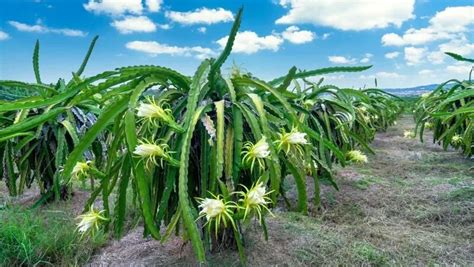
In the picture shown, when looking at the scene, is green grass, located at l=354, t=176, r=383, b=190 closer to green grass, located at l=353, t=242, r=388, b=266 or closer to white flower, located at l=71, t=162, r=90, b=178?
green grass, located at l=353, t=242, r=388, b=266

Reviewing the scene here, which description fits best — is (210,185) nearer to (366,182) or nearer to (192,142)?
(192,142)

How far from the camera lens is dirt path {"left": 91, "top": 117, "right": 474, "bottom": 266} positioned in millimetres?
1645

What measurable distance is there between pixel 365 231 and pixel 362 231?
13 millimetres

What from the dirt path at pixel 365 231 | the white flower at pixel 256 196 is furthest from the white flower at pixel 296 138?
the dirt path at pixel 365 231

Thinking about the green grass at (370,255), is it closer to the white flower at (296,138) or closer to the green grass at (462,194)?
the white flower at (296,138)

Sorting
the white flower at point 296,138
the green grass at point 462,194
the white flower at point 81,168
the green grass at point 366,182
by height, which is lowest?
the green grass at point 462,194

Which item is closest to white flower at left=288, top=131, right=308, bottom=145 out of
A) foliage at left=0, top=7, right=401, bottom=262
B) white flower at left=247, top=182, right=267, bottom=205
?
foliage at left=0, top=7, right=401, bottom=262

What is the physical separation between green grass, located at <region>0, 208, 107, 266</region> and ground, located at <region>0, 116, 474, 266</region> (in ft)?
0.22

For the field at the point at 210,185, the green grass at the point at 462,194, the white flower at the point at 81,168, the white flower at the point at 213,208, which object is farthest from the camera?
the green grass at the point at 462,194

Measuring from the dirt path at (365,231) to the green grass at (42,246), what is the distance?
0.08 m

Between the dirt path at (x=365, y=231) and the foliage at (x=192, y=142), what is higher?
the foliage at (x=192, y=142)

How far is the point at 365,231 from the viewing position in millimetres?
1948

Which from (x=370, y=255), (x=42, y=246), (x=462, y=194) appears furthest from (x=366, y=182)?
(x=42, y=246)

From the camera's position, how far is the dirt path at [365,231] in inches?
64.7
